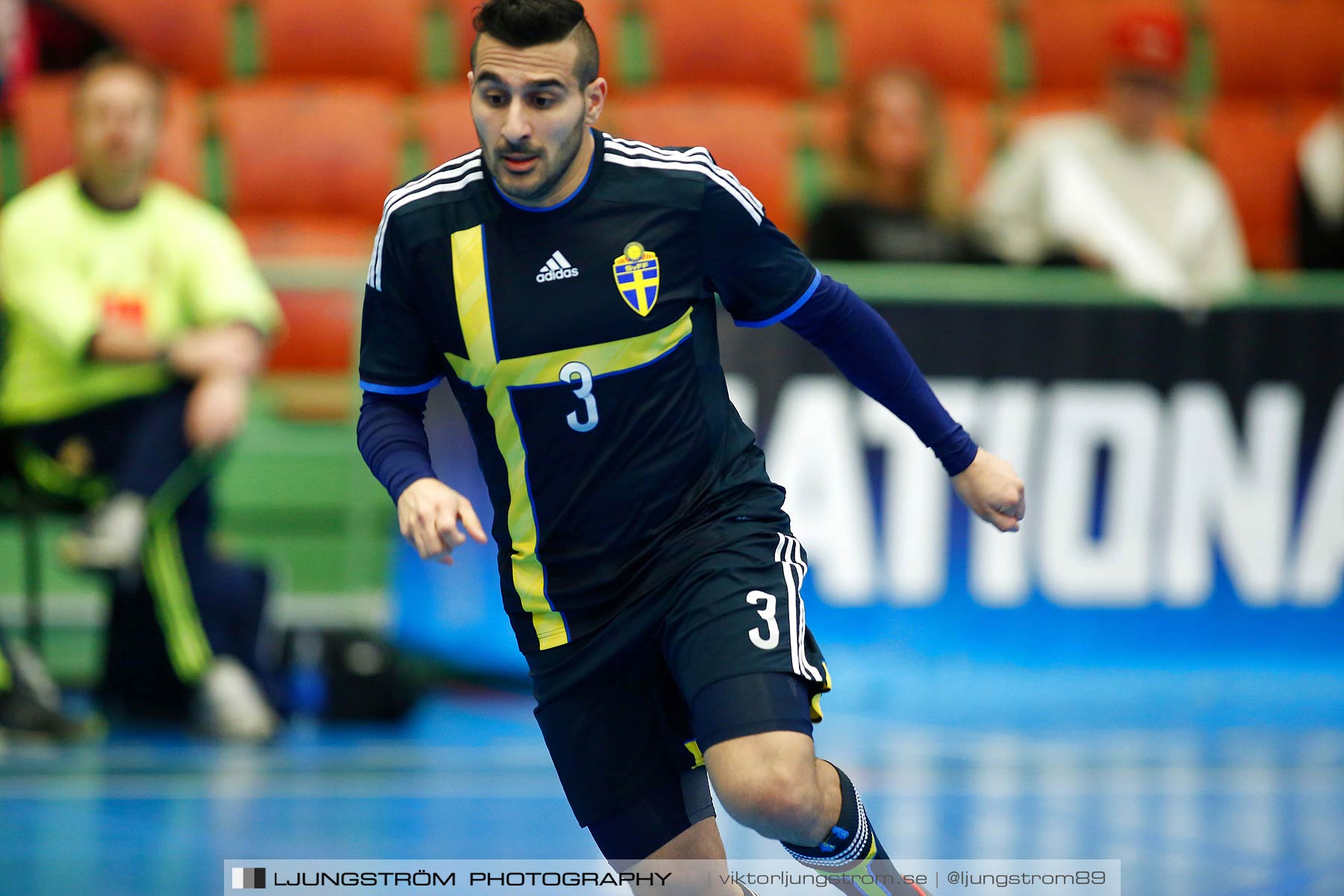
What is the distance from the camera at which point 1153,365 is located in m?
6.95

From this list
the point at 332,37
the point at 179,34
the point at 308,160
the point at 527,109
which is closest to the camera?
the point at 527,109

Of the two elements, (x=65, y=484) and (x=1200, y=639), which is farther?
(x=1200, y=639)

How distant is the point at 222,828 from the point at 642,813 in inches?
82.0

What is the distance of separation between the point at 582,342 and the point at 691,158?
443 millimetres

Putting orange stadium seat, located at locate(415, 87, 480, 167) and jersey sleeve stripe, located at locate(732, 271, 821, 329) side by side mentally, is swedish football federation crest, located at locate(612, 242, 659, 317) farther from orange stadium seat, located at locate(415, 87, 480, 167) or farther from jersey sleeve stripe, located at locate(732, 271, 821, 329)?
orange stadium seat, located at locate(415, 87, 480, 167)

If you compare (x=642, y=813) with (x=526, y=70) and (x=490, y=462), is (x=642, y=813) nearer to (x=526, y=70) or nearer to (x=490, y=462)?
(x=490, y=462)

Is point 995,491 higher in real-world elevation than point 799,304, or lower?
lower

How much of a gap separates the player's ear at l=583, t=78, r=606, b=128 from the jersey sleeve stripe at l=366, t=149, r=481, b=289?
0.75 feet

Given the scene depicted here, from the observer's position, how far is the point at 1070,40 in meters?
9.27

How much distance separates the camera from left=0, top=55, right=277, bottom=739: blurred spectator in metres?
6.00

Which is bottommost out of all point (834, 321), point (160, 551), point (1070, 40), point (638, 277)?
point (160, 551)

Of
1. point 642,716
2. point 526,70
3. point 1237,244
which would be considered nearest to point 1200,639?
point 1237,244

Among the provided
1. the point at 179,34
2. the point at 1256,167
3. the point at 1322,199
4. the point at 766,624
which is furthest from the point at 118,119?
the point at 1256,167

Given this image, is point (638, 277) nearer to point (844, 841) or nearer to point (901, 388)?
point (901, 388)
